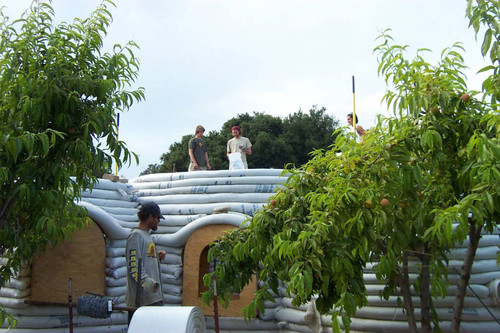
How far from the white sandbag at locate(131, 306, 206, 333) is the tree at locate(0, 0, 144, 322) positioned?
→ 1247mm

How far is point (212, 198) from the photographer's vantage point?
7.88 meters

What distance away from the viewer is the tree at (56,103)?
4109mm

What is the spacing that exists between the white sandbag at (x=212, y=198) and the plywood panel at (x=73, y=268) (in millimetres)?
1328

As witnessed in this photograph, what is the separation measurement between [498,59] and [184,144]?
2859cm

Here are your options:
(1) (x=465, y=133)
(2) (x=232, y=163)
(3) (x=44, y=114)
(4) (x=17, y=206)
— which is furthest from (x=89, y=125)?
(2) (x=232, y=163)

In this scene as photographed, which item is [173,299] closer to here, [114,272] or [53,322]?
[114,272]

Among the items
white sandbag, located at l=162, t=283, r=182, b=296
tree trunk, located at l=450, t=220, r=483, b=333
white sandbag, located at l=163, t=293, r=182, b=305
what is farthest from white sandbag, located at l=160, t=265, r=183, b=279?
tree trunk, located at l=450, t=220, r=483, b=333

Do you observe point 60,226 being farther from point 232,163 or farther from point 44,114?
point 232,163

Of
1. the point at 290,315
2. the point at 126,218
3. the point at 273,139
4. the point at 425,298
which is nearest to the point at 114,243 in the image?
the point at 126,218

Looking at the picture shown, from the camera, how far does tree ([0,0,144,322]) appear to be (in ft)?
13.5

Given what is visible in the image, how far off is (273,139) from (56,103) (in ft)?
82.3

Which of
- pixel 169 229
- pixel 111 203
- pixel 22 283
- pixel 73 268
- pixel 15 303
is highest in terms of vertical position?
pixel 111 203

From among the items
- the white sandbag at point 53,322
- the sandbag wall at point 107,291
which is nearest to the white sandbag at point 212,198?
the sandbag wall at point 107,291

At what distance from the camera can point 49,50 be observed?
419 centimetres
